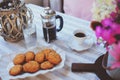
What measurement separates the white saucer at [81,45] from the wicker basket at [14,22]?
25 centimetres

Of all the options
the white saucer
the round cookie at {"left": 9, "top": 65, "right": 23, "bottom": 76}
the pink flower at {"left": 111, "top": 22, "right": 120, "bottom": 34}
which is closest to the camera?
the pink flower at {"left": 111, "top": 22, "right": 120, "bottom": 34}

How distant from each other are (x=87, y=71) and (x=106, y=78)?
0.09 metres

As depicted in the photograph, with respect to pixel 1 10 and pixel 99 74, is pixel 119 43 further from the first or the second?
pixel 1 10

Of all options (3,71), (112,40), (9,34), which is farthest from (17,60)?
(112,40)

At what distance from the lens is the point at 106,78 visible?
75 centimetres

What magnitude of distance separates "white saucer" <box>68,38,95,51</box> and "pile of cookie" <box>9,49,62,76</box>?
0.12 meters

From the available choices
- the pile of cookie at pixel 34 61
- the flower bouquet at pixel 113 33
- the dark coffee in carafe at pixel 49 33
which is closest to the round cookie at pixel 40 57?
the pile of cookie at pixel 34 61

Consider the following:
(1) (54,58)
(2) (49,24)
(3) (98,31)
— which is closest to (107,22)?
(3) (98,31)

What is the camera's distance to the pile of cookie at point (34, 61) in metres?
0.79

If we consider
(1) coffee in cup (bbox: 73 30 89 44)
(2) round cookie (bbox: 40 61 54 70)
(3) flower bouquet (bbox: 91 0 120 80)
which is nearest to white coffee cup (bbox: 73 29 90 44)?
(1) coffee in cup (bbox: 73 30 89 44)

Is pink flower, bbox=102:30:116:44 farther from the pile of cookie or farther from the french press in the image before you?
the french press

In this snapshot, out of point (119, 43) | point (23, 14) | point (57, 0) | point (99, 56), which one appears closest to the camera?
point (119, 43)

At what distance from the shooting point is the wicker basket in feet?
3.11

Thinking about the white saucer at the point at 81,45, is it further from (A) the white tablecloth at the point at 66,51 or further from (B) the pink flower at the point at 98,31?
(B) the pink flower at the point at 98,31
